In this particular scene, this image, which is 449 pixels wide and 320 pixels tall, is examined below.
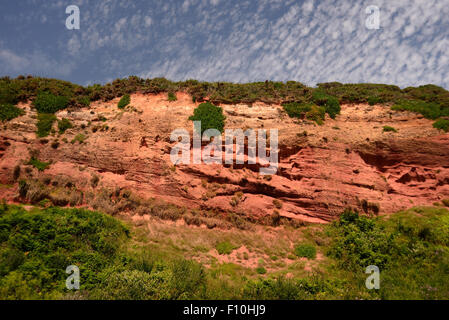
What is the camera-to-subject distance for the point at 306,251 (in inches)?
407

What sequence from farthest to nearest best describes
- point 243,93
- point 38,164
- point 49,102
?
point 243,93, point 49,102, point 38,164

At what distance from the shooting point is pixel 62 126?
1432cm

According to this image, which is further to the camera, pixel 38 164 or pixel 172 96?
pixel 172 96

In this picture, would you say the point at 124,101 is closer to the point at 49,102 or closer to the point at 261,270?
the point at 49,102

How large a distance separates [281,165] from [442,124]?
899cm

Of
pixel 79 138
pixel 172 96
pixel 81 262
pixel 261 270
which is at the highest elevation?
pixel 172 96

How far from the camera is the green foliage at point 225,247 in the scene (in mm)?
10305

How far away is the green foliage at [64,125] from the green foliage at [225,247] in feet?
41.6

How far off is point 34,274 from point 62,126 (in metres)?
10.5

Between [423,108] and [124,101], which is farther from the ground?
[124,101]

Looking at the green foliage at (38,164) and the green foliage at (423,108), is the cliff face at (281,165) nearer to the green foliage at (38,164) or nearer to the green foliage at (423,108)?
the green foliage at (38,164)

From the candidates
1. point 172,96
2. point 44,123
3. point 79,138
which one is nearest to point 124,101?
point 172,96

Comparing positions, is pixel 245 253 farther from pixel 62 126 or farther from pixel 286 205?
pixel 62 126

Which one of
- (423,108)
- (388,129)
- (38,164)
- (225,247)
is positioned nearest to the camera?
(225,247)
